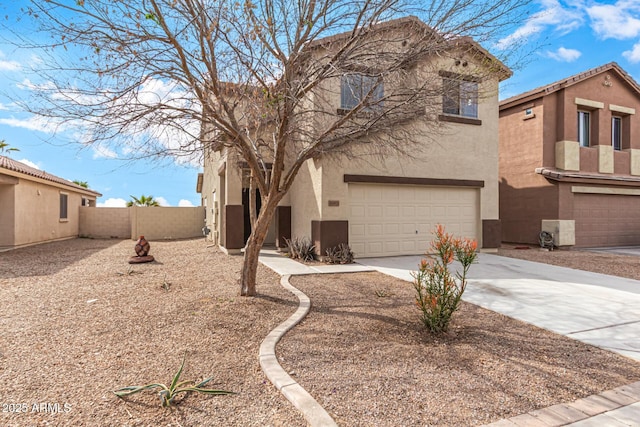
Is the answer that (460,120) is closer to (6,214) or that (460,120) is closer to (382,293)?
(382,293)

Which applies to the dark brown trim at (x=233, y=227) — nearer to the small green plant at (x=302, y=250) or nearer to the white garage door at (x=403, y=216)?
the small green plant at (x=302, y=250)

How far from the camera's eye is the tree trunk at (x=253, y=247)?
6.41 meters

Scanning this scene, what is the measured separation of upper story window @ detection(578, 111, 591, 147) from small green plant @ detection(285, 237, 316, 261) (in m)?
13.7

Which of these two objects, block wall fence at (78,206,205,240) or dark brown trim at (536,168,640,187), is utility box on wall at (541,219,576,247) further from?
block wall fence at (78,206,205,240)

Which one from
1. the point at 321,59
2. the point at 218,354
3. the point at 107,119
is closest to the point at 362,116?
the point at 321,59

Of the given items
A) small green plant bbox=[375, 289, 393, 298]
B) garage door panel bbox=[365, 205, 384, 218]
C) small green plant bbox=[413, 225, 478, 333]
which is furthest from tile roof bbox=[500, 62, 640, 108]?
small green plant bbox=[413, 225, 478, 333]

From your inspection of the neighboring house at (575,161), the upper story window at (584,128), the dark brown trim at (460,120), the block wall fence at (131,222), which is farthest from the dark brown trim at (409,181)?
the block wall fence at (131,222)

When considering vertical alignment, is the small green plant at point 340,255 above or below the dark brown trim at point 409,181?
below

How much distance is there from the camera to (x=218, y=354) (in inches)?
165

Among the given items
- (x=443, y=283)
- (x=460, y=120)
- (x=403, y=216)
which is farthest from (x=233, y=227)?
(x=443, y=283)

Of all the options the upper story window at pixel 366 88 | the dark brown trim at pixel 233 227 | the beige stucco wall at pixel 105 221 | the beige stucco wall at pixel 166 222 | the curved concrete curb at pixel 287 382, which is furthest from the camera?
the beige stucco wall at pixel 105 221

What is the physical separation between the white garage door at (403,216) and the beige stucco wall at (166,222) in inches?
525

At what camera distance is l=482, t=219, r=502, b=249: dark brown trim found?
43.4 ft

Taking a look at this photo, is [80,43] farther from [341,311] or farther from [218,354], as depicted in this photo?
[341,311]
